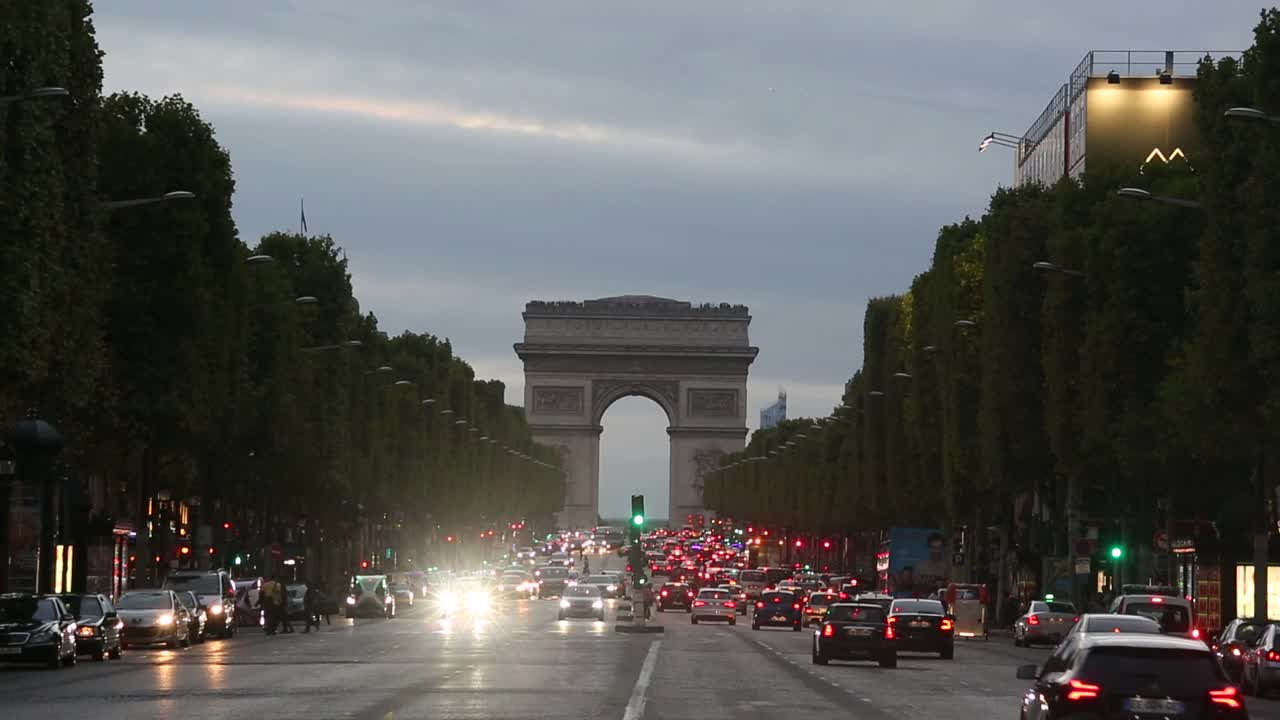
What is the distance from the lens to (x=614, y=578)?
308 feet

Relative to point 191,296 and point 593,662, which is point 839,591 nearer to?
point 191,296

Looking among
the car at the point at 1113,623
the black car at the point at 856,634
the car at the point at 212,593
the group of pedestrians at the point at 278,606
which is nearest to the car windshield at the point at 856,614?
the black car at the point at 856,634

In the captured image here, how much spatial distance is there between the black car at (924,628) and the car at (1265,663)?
46.4ft

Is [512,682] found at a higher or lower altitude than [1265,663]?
lower

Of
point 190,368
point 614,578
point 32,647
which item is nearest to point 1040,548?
point 614,578

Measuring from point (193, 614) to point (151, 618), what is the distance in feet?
15.5

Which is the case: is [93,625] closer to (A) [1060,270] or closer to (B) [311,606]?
(B) [311,606]

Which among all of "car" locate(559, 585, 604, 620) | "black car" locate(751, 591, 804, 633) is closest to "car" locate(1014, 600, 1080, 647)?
"black car" locate(751, 591, 804, 633)

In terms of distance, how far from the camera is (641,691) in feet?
116

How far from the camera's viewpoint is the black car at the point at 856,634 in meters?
49.8

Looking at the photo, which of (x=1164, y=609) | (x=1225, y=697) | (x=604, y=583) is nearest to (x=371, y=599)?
(x=604, y=583)

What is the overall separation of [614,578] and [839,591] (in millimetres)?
8720

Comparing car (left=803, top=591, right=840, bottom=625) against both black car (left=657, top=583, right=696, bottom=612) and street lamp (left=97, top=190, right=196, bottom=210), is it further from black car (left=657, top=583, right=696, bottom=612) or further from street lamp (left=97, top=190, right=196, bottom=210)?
street lamp (left=97, top=190, right=196, bottom=210)

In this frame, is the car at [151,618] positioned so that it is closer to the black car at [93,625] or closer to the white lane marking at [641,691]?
the black car at [93,625]
